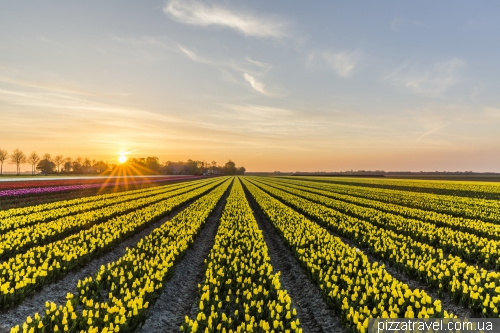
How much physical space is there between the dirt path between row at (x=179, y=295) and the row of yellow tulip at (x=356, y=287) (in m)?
3.51

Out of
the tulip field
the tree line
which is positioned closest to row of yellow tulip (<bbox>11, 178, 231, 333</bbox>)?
the tulip field

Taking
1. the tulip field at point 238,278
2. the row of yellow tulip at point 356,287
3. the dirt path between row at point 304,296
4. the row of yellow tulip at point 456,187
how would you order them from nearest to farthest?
the row of yellow tulip at point 356,287 < the tulip field at point 238,278 < the dirt path between row at point 304,296 < the row of yellow tulip at point 456,187

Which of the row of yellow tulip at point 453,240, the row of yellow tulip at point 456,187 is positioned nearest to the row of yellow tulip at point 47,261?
the row of yellow tulip at point 453,240

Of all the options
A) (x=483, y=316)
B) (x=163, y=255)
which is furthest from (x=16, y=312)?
(x=483, y=316)

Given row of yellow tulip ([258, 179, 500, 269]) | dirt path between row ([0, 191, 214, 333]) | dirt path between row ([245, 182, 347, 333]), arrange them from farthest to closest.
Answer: row of yellow tulip ([258, 179, 500, 269]), dirt path between row ([245, 182, 347, 333]), dirt path between row ([0, 191, 214, 333])

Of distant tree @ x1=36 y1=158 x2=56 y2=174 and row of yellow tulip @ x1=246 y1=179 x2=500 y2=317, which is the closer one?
row of yellow tulip @ x1=246 y1=179 x2=500 y2=317

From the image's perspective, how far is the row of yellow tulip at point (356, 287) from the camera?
5504 millimetres

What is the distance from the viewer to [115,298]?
5.71 meters

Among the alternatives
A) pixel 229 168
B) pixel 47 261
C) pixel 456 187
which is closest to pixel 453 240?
pixel 47 261

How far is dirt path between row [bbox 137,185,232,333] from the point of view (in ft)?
20.8

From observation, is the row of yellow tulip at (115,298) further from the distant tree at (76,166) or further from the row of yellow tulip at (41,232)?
the distant tree at (76,166)

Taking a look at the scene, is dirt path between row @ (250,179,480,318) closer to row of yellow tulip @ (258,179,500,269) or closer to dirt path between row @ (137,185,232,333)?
row of yellow tulip @ (258,179,500,269)

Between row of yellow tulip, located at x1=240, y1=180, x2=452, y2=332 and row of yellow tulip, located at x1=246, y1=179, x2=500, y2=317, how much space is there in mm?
746

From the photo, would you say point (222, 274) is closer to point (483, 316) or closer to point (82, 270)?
point (82, 270)
